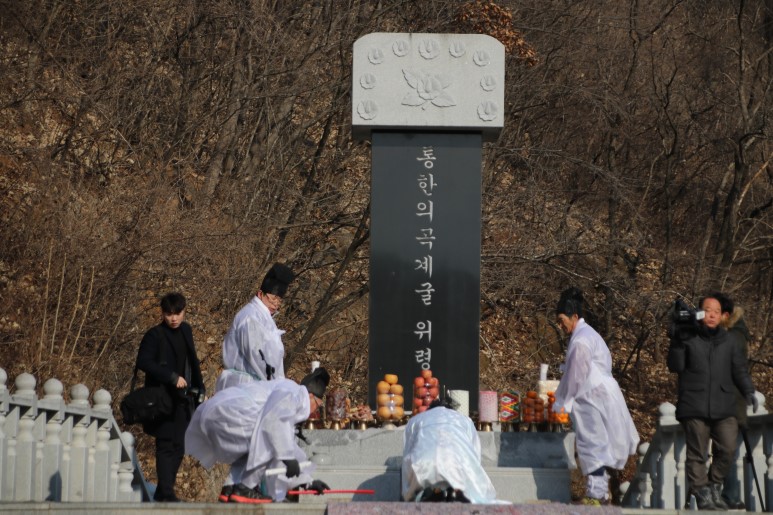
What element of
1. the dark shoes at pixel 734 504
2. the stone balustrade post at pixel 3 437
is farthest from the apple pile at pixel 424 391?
the stone balustrade post at pixel 3 437

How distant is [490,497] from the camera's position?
8.04 m

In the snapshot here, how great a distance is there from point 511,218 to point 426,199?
262 inches

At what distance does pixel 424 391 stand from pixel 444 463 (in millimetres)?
2980

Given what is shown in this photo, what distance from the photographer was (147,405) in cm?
927

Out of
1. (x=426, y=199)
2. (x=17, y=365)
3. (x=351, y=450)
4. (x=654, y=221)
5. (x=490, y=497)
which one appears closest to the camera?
(x=490, y=497)

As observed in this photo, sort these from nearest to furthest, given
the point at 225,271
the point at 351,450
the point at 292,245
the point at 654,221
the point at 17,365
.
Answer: the point at 351,450 < the point at 17,365 < the point at 225,271 < the point at 292,245 < the point at 654,221

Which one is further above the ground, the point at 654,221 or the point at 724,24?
the point at 724,24

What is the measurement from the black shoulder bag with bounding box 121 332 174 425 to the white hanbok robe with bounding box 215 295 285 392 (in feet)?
1.32

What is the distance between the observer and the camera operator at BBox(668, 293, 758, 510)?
850 cm

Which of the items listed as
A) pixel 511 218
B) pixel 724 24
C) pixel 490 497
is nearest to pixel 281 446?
pixel 490 497

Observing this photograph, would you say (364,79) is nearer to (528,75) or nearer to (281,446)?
(281,446)

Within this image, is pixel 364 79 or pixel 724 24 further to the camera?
pixel 724 24

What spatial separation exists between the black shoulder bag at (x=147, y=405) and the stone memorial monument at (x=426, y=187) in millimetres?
2804

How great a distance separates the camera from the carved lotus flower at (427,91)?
12.1m
